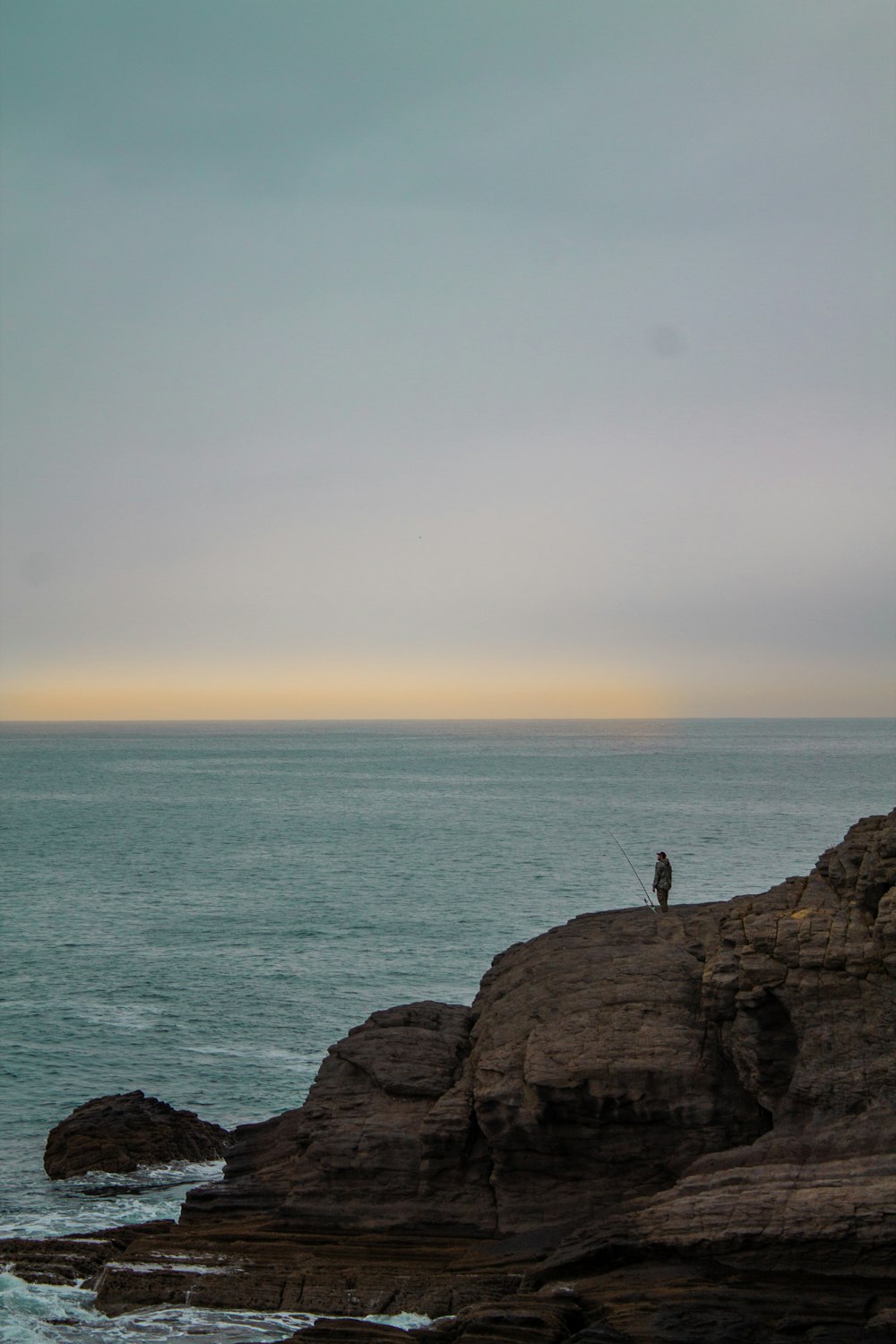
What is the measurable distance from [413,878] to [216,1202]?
48.6m

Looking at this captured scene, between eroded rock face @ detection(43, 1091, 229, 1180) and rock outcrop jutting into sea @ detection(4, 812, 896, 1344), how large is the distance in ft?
17.6

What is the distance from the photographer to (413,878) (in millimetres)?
70438

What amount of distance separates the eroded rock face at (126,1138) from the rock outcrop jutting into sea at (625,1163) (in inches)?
211

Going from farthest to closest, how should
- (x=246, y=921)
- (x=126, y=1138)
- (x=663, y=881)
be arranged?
(x=246, y=921)
(x=126, y=1138)
(x=663, y=881)

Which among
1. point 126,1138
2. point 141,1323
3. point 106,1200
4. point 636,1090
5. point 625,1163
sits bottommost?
point 106,1200

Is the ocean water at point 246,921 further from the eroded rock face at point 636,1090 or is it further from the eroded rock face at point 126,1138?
the eroded rock face at point 636,1090

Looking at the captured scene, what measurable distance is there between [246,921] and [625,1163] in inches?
1544

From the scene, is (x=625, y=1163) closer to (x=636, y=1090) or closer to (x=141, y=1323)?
(x=636, y=1090)

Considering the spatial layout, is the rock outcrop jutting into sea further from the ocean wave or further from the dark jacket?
the dark jacket

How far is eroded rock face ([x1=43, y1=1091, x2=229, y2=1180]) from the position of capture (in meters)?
27.2

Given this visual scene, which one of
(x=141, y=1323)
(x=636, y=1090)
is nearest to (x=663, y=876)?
(x=636, y=1090)

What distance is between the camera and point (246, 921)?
56.7 meters

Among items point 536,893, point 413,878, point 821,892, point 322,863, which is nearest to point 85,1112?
point 821,892

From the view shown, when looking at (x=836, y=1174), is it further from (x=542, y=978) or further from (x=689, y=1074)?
(x=542, y=978)
